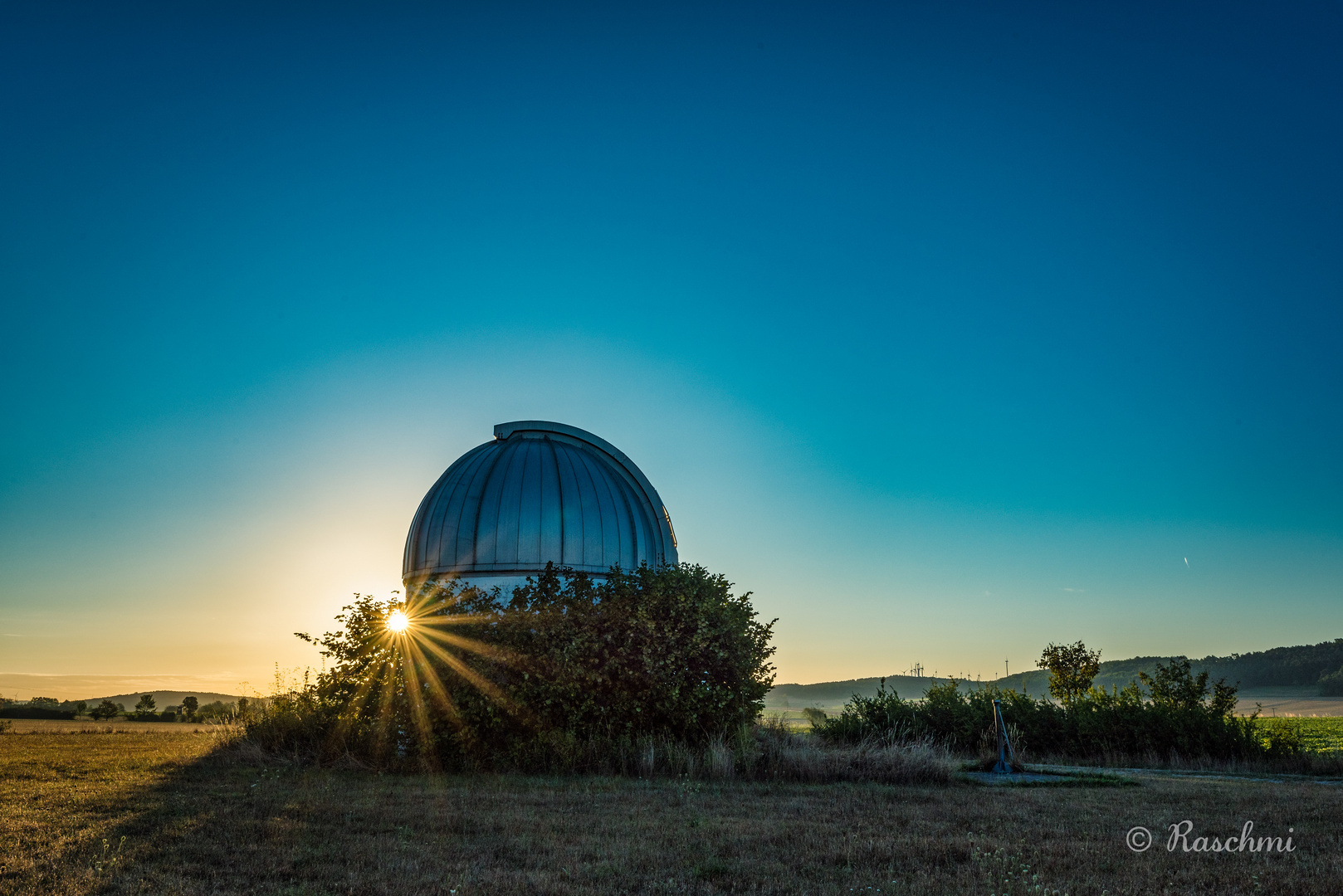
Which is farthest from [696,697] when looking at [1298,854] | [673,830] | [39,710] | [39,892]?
[39,710]

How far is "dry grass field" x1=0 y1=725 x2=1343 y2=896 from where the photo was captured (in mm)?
6121

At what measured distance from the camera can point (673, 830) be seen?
321 inches

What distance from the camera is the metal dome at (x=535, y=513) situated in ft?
65.2

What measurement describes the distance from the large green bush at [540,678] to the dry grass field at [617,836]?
1870mm

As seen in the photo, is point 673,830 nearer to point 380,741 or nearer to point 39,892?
point 39,892

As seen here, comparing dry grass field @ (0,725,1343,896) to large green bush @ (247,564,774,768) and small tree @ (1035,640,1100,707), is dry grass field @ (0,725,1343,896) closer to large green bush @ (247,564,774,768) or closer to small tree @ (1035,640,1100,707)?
large green bush @ (247,564,774,768)

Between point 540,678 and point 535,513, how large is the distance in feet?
19.5

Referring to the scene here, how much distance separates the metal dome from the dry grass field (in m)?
7.51

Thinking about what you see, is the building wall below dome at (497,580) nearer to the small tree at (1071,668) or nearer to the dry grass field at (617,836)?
the dry grass field at (617,836)

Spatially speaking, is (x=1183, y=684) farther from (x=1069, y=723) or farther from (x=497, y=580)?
(x=497, y=580)

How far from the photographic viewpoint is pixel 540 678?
14.9 metres

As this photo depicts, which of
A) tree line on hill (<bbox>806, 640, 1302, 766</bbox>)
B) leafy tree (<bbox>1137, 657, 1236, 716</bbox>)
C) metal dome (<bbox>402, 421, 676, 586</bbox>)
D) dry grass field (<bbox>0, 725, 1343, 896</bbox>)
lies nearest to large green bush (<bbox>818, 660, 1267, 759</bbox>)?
tree line on hill (<bbox>806, 640, 1302, 766</bbox>)

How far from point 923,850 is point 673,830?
2460mm

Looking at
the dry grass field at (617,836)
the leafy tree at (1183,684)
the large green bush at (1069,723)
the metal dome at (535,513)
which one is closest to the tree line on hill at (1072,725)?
the large green bush at (1069,723)
